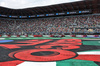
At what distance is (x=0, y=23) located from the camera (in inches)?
1934

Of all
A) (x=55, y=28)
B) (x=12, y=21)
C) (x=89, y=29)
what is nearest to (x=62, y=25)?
(x=55, y=28)

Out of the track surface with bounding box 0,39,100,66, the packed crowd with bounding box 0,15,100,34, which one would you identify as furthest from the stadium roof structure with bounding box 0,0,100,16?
the track surface with bounding box 0,39,100,66

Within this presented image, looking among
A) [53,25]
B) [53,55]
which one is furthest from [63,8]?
[53,55]

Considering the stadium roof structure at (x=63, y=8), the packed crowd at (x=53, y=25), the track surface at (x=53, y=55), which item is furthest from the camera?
the packed crowd at (x=53, y=25)

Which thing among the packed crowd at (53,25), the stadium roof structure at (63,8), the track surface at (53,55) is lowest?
the track surface at (53,55)

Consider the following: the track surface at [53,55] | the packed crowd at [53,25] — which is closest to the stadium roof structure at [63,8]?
the packed crowd at [53,25]

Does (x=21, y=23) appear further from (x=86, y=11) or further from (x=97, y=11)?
(x=97, y=11)

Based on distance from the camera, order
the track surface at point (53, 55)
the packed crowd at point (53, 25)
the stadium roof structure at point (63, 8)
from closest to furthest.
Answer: the track surface at point (53, 55) → the stadium roof structure at point (63, 8) → the packed crowd at point (53, 25)

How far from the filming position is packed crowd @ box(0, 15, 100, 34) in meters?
37.8

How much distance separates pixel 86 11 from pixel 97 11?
467 centimetres

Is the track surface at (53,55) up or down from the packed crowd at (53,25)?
down

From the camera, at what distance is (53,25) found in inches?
1761

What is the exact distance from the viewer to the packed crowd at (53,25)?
37.8 m

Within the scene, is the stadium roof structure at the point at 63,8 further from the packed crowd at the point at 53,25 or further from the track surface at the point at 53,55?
the track surface at the point at 53,55
